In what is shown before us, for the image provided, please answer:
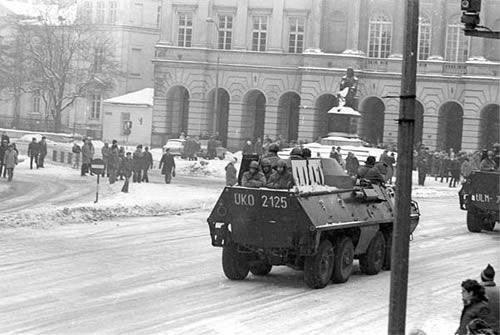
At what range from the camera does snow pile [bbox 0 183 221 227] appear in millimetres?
26703

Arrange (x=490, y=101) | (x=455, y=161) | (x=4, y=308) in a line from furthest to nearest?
(x=490, y=101) < (x=455, y=161) < (x=4, y=308)

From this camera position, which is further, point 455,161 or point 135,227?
point 455,161

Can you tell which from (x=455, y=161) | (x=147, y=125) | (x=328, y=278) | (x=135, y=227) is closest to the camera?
(x=328, y=278)

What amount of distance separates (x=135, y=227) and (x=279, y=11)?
50416 millimetres

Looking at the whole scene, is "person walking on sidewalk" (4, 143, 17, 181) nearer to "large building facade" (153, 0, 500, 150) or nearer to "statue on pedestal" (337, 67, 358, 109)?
"statue on pedestal" (337, 67, 358, 109)

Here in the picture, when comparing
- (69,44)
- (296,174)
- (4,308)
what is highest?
(69,44)

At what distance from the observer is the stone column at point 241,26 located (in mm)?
75125

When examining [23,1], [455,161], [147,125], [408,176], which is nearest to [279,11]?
[147,125]

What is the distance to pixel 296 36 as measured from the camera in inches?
2955

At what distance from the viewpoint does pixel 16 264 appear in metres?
19.3

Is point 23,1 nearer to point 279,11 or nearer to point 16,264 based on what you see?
point 279,11

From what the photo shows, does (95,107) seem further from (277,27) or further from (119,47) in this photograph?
(277,27)

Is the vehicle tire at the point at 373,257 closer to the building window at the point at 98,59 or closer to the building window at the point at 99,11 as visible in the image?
the building window at the point at 98,59

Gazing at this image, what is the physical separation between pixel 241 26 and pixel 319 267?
59052 mm
